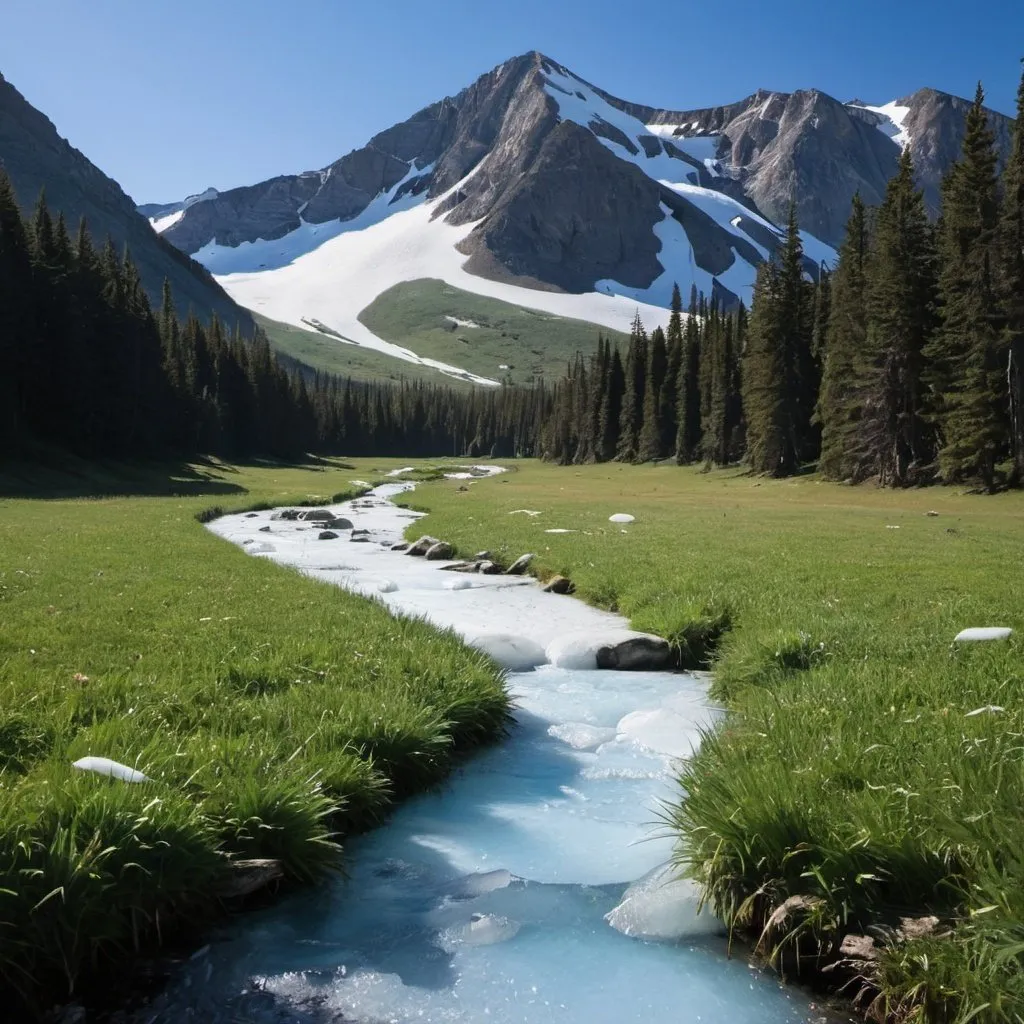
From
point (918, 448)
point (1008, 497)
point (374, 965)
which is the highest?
point (918, 448)

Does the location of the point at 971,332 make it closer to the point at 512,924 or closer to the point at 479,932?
the point at 512,924

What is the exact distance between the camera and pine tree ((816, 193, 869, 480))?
53.1m

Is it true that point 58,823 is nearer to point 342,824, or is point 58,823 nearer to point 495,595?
point 342,824

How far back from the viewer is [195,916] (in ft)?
16.8

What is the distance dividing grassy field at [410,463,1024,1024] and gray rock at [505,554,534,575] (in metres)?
4.14

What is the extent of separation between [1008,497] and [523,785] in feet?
130

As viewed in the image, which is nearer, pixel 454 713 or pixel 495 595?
pixel 454 713

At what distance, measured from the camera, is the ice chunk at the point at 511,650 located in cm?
1198

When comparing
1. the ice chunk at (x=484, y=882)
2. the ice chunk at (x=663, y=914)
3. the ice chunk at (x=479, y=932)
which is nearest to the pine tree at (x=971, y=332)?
the ice chunk at (x=663, y=914)

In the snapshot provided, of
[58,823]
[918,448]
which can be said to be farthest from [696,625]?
[918,448]

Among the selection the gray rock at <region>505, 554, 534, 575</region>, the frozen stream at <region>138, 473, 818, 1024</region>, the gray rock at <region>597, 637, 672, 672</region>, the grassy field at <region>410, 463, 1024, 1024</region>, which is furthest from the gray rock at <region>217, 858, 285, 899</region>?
the gray rock at <region>505, 554, 534, 575</region>

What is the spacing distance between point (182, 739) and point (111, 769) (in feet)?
3.40

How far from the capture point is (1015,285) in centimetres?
4034

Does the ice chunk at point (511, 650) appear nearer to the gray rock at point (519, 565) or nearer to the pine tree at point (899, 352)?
the gray rock at point (519, 565)
